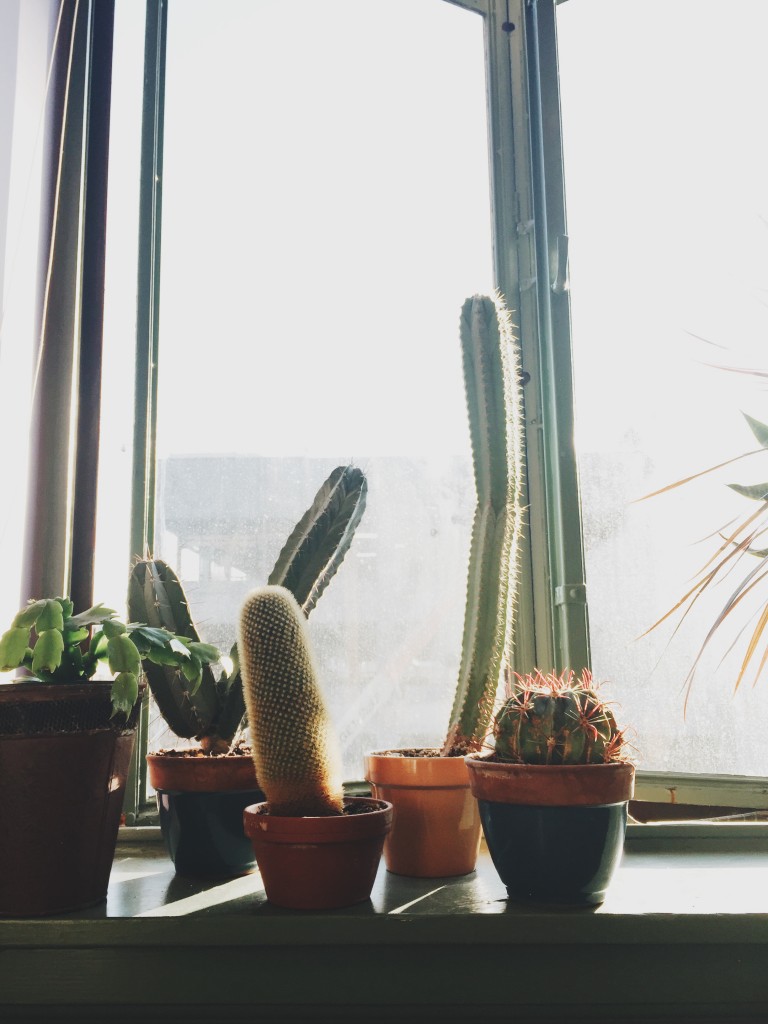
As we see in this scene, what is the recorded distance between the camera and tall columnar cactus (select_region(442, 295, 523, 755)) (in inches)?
39.2

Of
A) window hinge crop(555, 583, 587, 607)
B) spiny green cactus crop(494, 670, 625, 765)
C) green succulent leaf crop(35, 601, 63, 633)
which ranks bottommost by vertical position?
spiny green cactus crop(494, 670, 625, 765)

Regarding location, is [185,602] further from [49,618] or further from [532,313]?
[532,313]

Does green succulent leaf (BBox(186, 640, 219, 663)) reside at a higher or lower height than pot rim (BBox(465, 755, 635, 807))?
higher

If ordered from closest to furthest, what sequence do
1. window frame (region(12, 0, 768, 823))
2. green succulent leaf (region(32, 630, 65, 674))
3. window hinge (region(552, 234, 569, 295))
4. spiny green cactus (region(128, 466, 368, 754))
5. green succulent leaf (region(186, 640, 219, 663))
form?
1. green succulent leaf (region(32, 630, 65, 674))
2. green succulent leaf (region(186, 640, 219, 663))
3. spiny green cactus (region(128, 466, 368, 754))
4. window frame (region(12, 0, 768, 823))
5. window hinge (region(552, 234, 569, 295))

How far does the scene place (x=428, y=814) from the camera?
3.20 ft

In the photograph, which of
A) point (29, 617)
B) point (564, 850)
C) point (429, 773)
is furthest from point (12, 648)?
point (564, 850)

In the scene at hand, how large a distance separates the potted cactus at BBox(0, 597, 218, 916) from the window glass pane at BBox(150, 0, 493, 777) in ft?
1.35

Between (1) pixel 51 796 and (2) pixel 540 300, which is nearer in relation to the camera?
(1) pixel 51 796

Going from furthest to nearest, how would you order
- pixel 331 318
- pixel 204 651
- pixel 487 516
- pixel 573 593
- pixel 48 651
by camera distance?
pixel 331 318
pixel 573 593
pixel 487 516
pixel 204 651
pixel 48 651

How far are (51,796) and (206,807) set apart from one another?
207 mm

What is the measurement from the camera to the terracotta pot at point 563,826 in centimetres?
82

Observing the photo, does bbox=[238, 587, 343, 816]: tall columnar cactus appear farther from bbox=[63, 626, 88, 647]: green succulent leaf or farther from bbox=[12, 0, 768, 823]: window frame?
bbox=[12, 0, 768, 823]: window frame

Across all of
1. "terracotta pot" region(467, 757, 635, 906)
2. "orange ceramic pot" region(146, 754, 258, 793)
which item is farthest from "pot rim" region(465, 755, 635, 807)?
"orange ceramic pot" region(146, 754, 258, 793)

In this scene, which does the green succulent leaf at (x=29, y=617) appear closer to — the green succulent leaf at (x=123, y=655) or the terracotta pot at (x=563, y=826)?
the green succulent leaf at (x=123, y=655)
